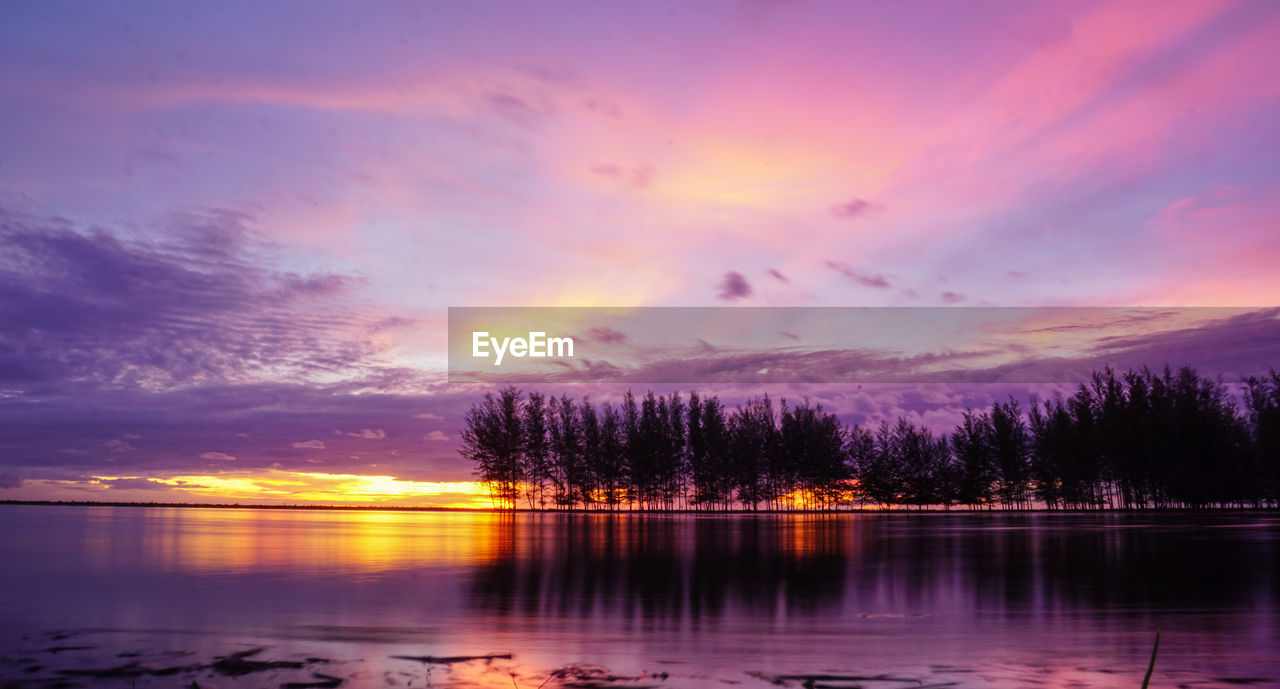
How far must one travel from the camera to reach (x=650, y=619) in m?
14.8

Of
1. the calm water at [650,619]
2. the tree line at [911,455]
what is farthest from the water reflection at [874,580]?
the tree line at [911,455]

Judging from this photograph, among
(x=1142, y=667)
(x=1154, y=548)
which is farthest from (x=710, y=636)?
(x=1154, y=548)

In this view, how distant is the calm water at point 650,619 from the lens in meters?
10.6

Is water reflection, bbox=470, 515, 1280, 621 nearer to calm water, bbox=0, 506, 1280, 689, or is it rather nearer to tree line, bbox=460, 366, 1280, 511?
calm water, bbox=0, 506, 1280, 689

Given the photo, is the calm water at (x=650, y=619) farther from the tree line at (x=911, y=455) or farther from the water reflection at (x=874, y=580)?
the tree line at (x=911, y=455)

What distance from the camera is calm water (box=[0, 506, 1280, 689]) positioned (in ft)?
34.7

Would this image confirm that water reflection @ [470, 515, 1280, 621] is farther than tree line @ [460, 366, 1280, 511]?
No

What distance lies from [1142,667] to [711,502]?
363 ft

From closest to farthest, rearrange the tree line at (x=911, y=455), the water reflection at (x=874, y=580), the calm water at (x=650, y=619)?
1. the calm water at (x=650, y=619)
2. the water reflection at (x=874, y=580)
3. the tree line at (x=911, y=455)

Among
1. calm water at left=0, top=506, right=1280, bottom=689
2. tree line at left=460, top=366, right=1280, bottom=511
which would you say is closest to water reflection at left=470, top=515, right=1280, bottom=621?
calm water at left=0, top=506, right=1280, bottom=689

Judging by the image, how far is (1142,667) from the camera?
10523 mm

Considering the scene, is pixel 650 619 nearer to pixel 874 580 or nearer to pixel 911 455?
pixel 874 580

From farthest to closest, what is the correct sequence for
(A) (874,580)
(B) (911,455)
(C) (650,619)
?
(B) (911,455), (A) (874,580), (C) (650,619)

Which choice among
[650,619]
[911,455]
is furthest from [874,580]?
[911,455]
